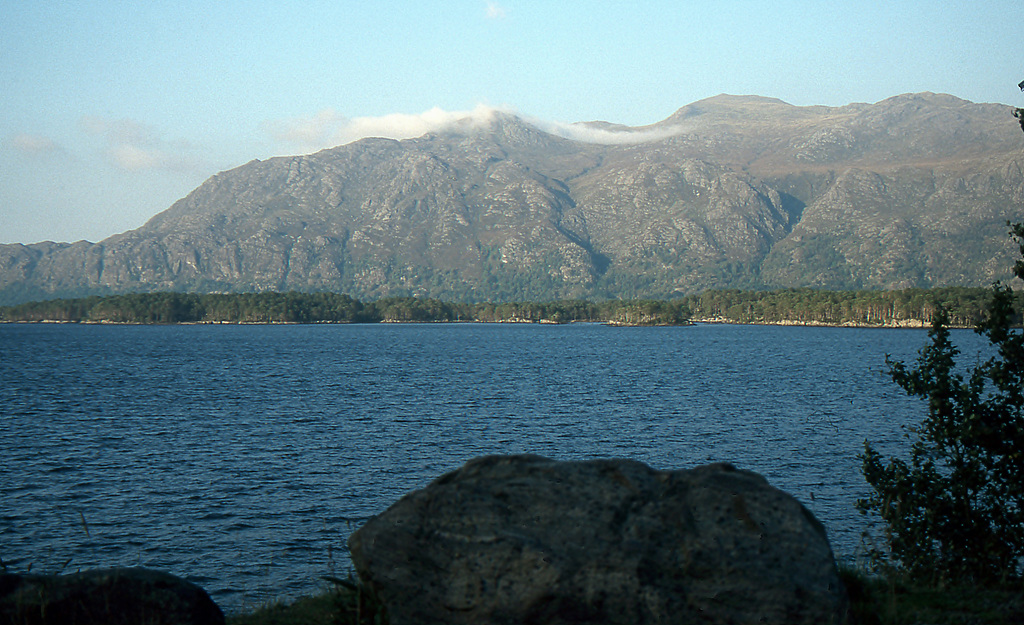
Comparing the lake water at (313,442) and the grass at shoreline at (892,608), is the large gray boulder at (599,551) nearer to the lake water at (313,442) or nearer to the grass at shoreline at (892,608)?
the grass at shoreline at (892,608)

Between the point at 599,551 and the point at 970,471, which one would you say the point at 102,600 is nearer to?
the point at 599,551

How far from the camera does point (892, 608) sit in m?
12.9

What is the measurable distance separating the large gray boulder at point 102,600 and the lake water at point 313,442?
1.27 meters

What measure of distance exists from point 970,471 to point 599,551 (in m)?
13.9

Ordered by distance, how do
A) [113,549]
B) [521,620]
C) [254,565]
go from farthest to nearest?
[113,549] < [254,565] < [521,620]

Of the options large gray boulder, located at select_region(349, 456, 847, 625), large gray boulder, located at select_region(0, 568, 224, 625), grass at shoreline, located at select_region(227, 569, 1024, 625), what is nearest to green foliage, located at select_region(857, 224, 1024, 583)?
grass at shoreline, located at select_region(227, 569, 1024, 625)

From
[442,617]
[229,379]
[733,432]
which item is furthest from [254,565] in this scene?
[229,379]

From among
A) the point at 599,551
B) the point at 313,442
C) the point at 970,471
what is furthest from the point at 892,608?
the point at 313,442

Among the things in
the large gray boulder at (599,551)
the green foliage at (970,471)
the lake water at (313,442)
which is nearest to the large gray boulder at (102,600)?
the lake water at (313,442)

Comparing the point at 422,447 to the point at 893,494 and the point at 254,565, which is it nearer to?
→ the point at 254,565

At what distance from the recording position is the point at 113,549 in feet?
106

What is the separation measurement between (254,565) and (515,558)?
21.4 metres

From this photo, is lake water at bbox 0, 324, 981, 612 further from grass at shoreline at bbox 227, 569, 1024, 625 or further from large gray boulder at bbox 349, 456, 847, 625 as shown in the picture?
large gray boulder at bbox 349, 456, 847, 625

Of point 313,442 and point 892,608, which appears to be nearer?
point 892,608
